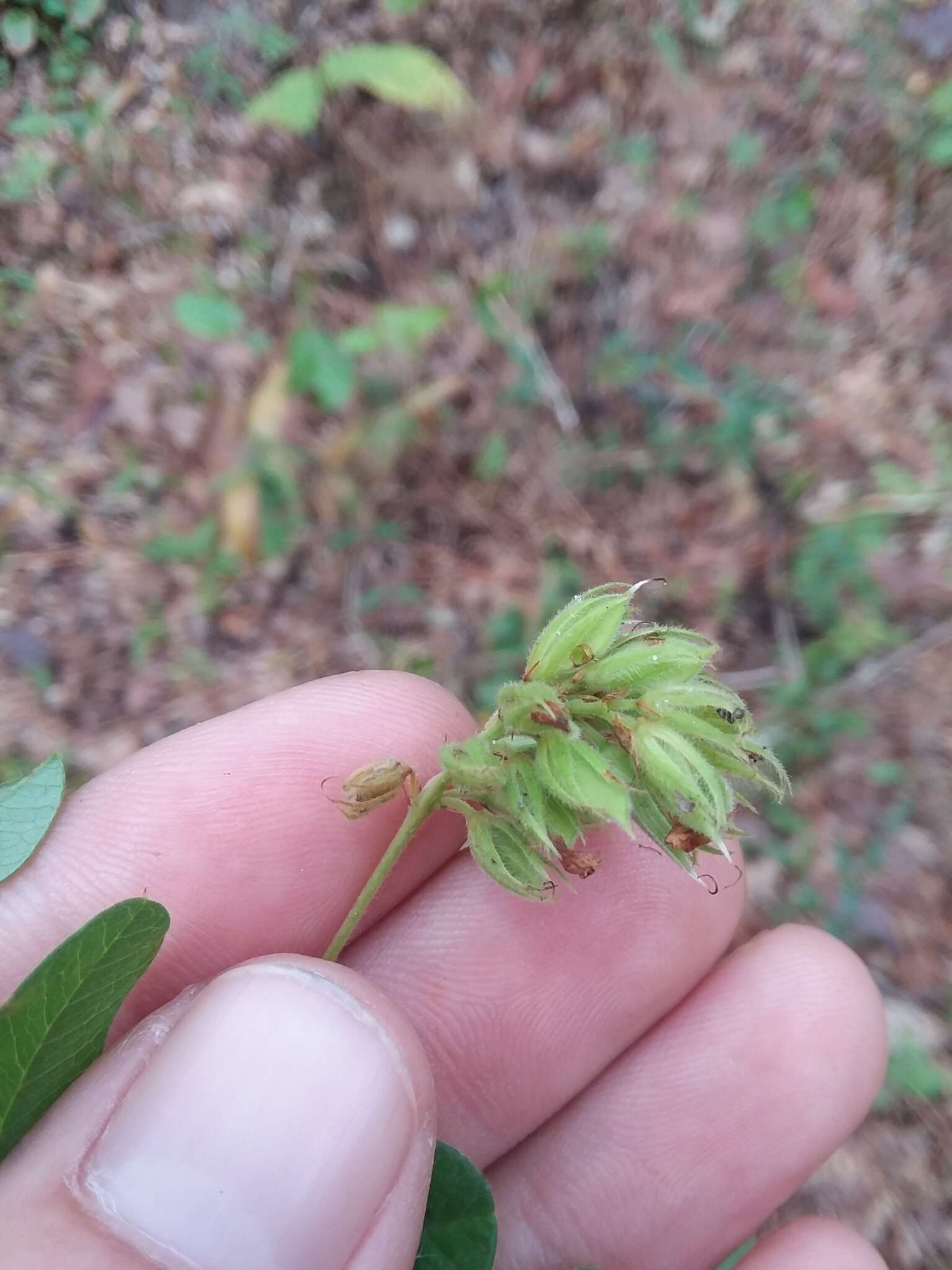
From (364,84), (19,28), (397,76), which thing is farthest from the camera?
(19,28)

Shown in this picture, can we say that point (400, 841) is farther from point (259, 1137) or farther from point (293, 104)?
point (293, 104)

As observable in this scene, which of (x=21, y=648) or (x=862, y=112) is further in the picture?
(x=862, y=112)

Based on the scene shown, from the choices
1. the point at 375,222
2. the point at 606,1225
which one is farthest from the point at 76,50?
the point at 606,1225

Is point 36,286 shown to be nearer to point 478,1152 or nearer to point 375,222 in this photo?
point 375,222

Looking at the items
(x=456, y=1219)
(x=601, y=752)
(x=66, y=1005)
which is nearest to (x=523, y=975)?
(x=456, y=1219)

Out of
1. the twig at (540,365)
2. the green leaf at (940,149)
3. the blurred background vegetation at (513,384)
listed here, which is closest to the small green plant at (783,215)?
the blurred background vegetation at (513,384)

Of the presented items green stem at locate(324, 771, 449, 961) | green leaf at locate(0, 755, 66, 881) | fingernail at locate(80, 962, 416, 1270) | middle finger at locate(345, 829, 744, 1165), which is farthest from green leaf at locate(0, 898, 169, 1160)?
middle finger at locate(345, 829, 744, 1165)
